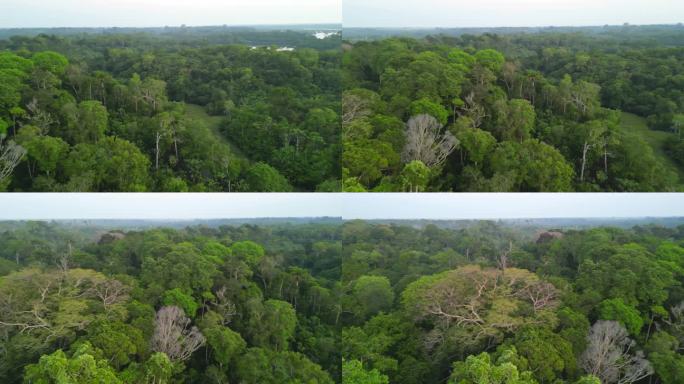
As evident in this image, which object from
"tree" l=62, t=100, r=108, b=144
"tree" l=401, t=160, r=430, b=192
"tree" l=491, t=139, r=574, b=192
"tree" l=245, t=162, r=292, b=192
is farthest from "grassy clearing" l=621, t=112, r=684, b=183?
"tree" l=62, t=100, r=108, b=144

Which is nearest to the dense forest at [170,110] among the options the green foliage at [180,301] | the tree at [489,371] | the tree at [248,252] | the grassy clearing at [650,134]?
the tree at [248,252]

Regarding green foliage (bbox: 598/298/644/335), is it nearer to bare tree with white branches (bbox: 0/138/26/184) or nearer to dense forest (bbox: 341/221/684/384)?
dense forest (bbox: 341/221/684/384)

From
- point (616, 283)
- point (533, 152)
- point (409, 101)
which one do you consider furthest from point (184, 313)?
point (616, 283)

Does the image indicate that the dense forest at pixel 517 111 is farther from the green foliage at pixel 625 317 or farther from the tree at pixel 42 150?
the tree at pixel 42 150

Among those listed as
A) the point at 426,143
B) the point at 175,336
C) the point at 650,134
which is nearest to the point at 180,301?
the point at 175,336

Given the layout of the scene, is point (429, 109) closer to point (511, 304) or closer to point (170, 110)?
point (511, 304)

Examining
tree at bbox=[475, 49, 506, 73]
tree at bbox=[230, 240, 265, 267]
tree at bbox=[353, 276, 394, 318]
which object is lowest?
tree at bbox=[353, 276, 394, 318]
